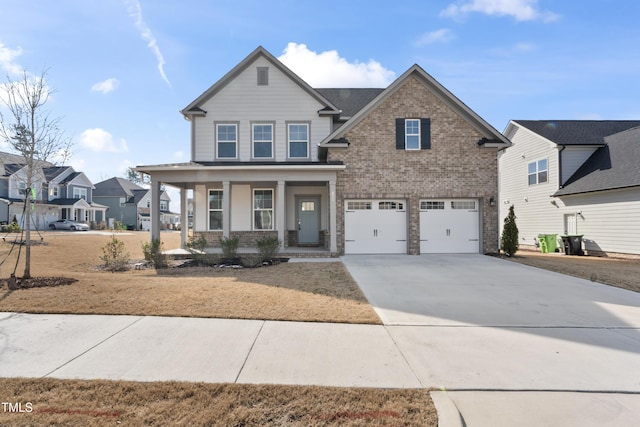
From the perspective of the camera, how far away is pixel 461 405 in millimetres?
3018

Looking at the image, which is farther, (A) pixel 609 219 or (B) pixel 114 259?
(A) pixel 609 219

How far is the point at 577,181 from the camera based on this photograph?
17125mm

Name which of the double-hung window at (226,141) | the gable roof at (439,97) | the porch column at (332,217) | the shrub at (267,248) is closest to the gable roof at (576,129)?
the gable roof at (439,97)

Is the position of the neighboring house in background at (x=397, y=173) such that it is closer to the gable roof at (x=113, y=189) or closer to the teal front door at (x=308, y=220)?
the teal front door at (x=308, y=220)

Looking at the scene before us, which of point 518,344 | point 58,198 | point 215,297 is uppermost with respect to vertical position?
point 58,198

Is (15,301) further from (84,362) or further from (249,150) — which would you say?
(249,150)

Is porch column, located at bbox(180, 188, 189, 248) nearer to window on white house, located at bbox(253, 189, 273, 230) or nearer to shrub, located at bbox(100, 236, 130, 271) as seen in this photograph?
window on white house, located at bbox(253, 189, 273, 230)

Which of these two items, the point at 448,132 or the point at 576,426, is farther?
the point at 448,132

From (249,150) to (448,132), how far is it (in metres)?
8.99

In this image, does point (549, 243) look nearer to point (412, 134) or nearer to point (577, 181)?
point (577, 181)

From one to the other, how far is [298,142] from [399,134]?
4651 mm

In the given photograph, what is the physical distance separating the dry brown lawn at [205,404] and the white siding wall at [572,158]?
20149mm

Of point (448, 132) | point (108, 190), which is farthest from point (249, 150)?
point (108, 190)

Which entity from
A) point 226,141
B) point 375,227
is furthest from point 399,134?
point 226,141
